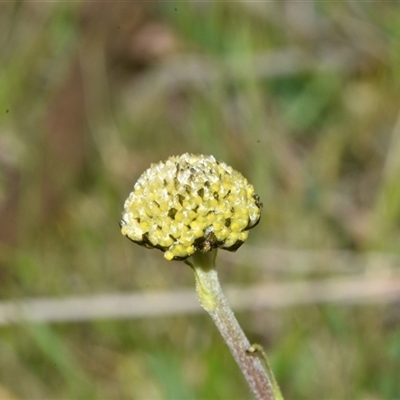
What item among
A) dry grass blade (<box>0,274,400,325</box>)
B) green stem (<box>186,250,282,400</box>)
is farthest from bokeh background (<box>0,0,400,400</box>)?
green stem (<box>186,250,282,400</box>)

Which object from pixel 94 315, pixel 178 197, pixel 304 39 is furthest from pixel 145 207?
pixel 304 39

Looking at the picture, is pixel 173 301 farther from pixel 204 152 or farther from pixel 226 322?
pixel 226 322

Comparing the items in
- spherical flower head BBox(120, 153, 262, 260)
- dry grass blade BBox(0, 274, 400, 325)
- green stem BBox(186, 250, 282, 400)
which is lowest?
green stem BBox(186, 250, 282, 400)

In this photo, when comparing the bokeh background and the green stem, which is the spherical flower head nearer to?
the green stem

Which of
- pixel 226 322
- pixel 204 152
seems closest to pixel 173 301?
pixel 204 152

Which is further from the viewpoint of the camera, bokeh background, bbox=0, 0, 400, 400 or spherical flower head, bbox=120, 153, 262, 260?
bokeh background, bbox=0, 0, 400, 400

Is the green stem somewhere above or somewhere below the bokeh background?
below

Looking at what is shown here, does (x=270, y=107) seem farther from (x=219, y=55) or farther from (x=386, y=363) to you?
(x=386, y=363)
